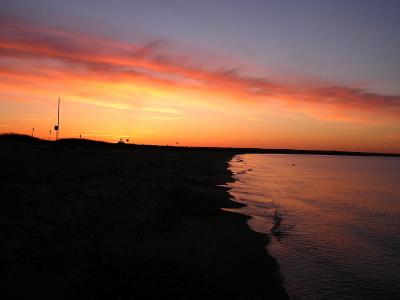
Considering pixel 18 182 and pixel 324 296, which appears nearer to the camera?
pixel 324 296

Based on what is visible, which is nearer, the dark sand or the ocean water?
→ the dark sand

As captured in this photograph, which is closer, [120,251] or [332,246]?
[120,251]

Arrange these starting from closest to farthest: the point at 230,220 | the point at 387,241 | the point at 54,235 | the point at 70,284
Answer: the point at 70,284 < the point at 54,235 < the point at 387,241 < the point at 230,220

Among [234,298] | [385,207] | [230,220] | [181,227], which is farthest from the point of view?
[385,207]

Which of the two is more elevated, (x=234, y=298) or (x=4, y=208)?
(x=4, y=208)

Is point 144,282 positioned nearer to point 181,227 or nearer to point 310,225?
point 181,227

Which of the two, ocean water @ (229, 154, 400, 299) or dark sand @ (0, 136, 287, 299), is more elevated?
dark sand @ (0, 136, 287, 299)

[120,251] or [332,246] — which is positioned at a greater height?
[120,251]

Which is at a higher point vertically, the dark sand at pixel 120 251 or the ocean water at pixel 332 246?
the dark sand at pixel 120 251

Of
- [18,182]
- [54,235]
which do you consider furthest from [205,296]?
[18,182]

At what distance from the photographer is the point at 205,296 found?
8.08m

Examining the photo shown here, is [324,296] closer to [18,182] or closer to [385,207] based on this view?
[18,182]

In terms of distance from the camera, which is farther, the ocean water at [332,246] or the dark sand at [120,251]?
the ocean water at [332,246]

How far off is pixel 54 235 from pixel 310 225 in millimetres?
12747
